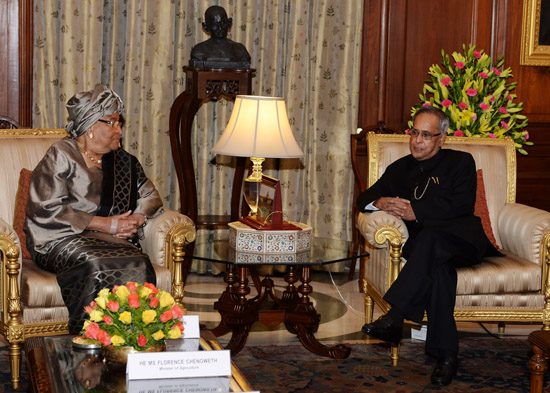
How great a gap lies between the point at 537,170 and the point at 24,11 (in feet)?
13.7

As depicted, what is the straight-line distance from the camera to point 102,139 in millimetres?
4316

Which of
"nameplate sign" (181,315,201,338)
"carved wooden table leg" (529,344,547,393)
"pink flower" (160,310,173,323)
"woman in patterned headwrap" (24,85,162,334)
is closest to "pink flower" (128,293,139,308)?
"pink flower" (160,310,173,323)

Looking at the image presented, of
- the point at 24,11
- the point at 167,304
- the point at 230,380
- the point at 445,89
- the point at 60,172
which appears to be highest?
the point at 24,11

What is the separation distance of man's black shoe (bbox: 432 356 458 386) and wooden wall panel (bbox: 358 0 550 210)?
2860 millimetres

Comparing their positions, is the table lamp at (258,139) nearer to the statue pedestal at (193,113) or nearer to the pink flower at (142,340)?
the statue pedestal at (193,113)

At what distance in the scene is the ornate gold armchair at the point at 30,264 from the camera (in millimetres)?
3916

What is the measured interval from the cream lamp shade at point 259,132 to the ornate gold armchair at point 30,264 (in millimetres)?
486

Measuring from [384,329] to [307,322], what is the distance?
473 mm

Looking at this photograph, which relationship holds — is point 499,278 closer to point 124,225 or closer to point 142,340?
point 124,225

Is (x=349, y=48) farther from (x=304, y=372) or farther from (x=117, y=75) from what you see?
(x=304, y=372)

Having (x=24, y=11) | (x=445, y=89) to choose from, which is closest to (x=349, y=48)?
(x=445, y=89)

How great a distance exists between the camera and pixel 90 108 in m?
4.29

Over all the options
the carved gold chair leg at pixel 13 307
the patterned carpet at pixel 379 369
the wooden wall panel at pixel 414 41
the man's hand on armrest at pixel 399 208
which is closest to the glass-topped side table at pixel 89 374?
the carved gold chair leg at pixel 13 307

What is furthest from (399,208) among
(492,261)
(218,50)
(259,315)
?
(218,50)
